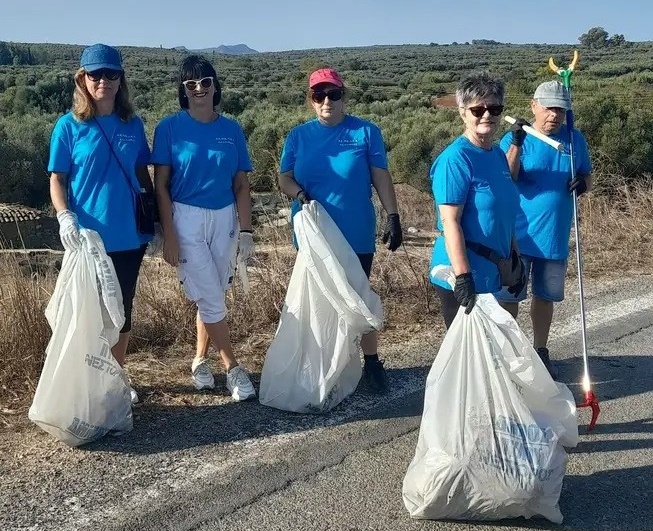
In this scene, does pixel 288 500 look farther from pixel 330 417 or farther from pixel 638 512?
pixel 638 512

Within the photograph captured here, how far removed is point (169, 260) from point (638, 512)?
2684 millimetres

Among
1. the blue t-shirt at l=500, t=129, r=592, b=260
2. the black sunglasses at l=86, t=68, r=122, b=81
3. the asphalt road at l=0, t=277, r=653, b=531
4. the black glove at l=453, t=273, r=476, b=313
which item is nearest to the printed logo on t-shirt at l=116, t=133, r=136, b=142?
the black sunglasses at l=86, t=68, r=122, b=81

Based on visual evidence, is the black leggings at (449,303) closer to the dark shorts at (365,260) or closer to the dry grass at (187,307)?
the dark shorts at (365,260)

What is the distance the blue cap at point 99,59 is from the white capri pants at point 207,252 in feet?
2.70

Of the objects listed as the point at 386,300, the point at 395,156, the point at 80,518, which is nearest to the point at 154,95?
the point at 395,156

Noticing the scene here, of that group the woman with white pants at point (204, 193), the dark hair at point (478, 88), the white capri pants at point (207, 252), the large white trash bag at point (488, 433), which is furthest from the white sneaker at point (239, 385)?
the dark hair at point (478, 88)

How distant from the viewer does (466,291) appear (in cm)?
338

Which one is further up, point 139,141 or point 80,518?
point 139,141

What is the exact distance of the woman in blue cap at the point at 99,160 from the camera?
3.89 m

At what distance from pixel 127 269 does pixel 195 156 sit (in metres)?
0.72

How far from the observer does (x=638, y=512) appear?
329cm

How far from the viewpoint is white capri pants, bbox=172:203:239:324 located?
4.25 metres

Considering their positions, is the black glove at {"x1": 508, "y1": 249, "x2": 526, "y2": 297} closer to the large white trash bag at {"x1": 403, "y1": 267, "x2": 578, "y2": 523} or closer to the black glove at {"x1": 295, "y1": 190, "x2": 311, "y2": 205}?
the large white trash bag at {"x1": 403, "y1": 267, "x2": 578, "y2": 523}

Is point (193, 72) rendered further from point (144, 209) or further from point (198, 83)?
point (144, 209)
